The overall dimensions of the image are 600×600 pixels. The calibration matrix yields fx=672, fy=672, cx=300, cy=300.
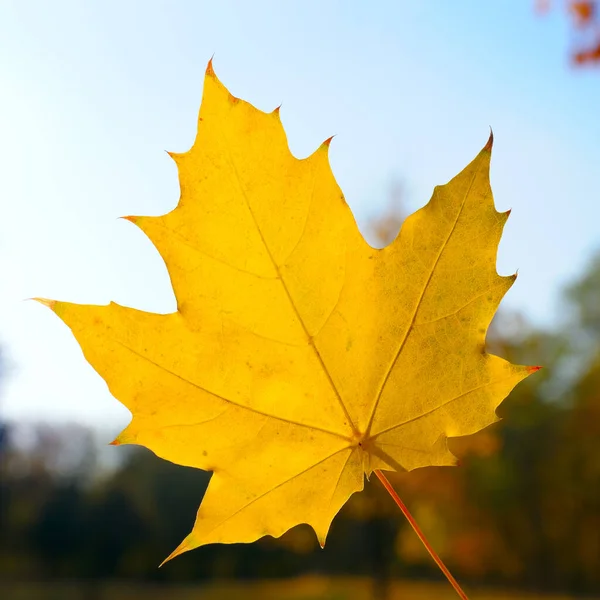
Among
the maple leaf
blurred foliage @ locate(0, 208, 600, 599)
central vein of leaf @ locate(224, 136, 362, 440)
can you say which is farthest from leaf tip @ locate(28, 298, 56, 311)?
blurred foliage @ locate(0, 208, 600, 599)

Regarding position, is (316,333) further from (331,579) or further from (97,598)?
(97,598)

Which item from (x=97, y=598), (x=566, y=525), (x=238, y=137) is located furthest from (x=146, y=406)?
(x=97, y=598)

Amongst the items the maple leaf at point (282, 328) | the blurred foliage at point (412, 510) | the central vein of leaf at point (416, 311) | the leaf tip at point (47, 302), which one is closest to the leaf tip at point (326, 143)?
the maple leaf at point (282, 328)

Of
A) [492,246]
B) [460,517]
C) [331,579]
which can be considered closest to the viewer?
[492,246]

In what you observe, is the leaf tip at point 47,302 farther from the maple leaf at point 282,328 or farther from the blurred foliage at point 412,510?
the blurred foliage at point 412,510

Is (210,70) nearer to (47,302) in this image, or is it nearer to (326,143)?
(326,143)

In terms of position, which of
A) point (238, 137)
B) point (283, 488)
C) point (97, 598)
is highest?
point (97, 598)

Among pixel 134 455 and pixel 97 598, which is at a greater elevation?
pixel 134 455

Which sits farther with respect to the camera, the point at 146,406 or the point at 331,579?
the point at 331,579
